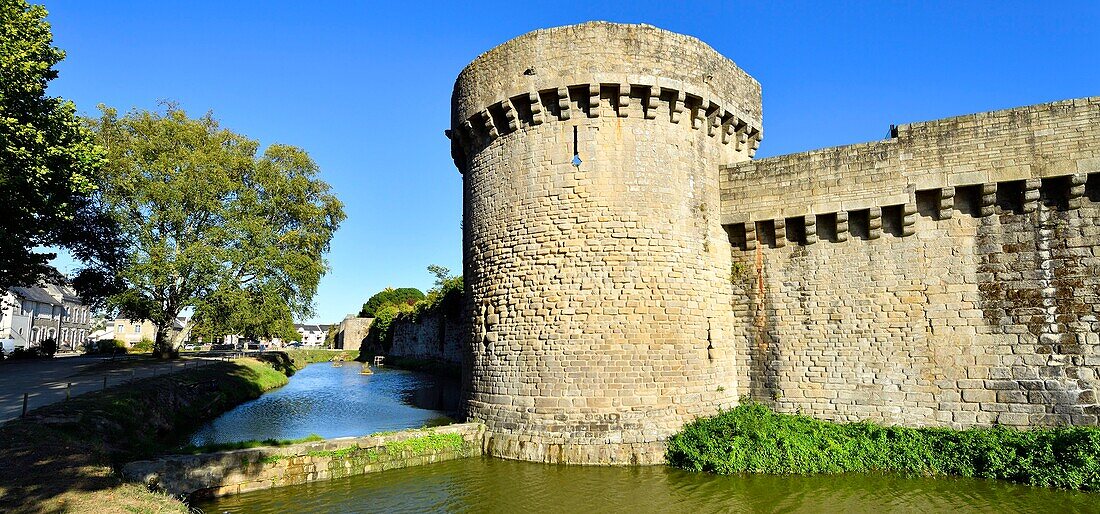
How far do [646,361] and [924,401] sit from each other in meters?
5.07

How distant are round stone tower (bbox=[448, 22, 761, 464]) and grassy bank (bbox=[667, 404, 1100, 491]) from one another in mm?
665

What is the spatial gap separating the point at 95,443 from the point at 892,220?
1463 cm

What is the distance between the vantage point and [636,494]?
29.2ft

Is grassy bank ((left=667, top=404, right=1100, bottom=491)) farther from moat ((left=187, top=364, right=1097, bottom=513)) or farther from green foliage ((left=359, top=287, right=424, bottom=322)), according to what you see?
green foliage ((left=359, top=287, right=424, bottom=322))

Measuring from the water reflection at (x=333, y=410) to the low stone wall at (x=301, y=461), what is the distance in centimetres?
403

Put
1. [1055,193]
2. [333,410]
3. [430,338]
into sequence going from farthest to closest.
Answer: [430,338] → [333,410] → [1055,193]

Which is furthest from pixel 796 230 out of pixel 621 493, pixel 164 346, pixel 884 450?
pixel 164 346

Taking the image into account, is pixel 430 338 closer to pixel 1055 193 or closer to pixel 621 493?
pixel 621 493

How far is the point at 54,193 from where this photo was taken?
13.8 meters

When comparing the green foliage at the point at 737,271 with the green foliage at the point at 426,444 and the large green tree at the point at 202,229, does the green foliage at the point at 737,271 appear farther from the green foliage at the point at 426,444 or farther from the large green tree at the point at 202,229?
the large green tree at the point at 202,229

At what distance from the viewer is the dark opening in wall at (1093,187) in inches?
391

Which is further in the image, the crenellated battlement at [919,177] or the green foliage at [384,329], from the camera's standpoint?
the green foliage at [384,329]

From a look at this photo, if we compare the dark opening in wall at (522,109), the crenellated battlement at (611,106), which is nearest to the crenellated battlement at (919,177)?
the crenellated battlement at (611,106)

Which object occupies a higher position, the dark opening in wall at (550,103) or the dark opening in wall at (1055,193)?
the dark opening in wall at (550,103)
